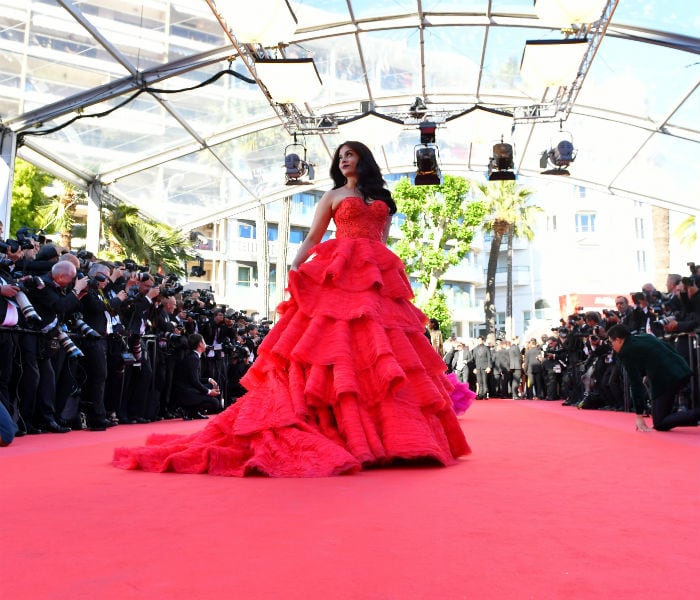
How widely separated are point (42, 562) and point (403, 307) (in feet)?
8.38

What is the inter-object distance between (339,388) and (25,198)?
2156cm

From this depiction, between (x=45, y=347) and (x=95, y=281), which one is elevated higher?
(x=95, y=281)

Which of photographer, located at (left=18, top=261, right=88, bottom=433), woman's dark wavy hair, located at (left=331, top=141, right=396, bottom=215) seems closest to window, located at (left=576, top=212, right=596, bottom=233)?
photographer, located at (left=18, top=261, right=88, bottom=433)

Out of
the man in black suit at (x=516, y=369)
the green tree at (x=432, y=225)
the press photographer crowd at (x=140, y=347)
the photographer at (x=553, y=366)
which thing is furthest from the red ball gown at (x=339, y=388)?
the green tree at (x=432, y=225)

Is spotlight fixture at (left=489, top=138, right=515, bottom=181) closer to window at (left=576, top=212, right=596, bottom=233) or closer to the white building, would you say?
the white building

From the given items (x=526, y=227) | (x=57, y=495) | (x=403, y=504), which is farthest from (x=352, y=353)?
(x=526, y=227)


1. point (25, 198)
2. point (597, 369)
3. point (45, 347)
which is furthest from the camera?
point (25, 198)

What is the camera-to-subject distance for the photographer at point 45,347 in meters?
6.03

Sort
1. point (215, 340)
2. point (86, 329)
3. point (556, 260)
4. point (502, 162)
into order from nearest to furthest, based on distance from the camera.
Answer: point (86, 329)
point (215, 340)
point (502, 162)
point (556, 260)

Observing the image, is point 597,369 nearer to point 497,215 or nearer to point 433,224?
point 433,224

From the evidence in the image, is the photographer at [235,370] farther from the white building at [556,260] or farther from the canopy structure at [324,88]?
the white building at [556,260]

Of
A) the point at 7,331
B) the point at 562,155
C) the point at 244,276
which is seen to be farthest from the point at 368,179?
the point at 244,276

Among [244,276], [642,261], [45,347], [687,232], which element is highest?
[642,261]

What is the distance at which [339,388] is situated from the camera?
3.50 m
